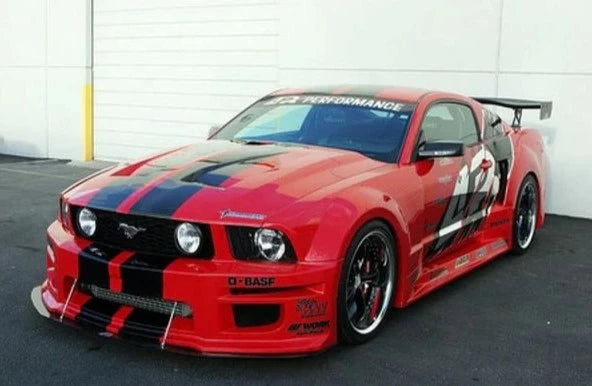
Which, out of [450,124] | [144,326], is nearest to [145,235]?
[144,326]

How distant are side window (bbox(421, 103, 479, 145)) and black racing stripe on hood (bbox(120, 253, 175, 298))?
210cm

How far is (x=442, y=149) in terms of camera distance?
4.59 m

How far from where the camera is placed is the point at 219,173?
4.06 metres

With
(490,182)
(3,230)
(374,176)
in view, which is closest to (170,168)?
(374,176)

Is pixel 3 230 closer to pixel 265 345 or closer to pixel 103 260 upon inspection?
pixel 103 260

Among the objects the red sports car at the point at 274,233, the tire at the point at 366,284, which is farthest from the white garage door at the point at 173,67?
the tire at the point at 366,284

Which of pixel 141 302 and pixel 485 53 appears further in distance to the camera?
pixel 485 53

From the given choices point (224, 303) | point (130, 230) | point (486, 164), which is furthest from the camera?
point (486, 164)

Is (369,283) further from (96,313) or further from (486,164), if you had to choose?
(486,164)

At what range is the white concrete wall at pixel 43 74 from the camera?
12602 millimetres

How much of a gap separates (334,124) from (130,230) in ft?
5.71

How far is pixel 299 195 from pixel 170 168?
857 mm

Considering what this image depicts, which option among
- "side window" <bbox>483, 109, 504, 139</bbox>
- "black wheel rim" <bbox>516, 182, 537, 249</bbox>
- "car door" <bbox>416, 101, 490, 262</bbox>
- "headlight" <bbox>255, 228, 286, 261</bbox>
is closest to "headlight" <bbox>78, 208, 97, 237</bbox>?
"headlight" <bbox>255, 228, 286, 261</bbox>

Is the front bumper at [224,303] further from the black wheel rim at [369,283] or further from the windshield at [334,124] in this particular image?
the windshield at [334,124]
